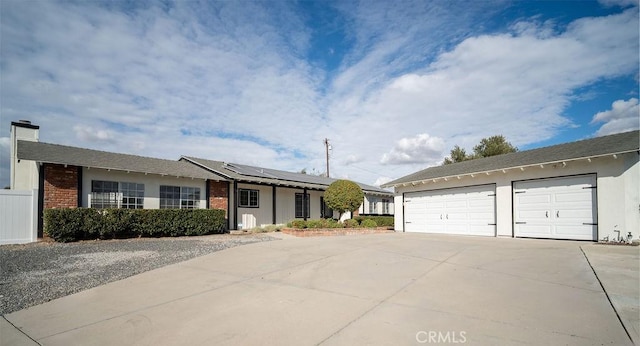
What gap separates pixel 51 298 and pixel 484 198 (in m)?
14.6

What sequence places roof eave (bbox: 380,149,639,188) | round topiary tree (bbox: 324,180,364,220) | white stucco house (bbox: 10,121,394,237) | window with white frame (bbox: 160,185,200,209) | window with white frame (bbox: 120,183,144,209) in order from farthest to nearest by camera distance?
round topiary tree (bbox: 324,180,364,220) < window with white frame (bbox: 160,185,200,209) < window with white frame (bbox: 120,183,144,209) < white stucco house (bbox: 10,121,394,237) < roof eave (bbox: 380,149,639,188)

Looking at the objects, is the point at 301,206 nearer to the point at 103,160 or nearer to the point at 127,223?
the point at 127,223

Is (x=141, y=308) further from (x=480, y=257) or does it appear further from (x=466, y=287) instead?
(x=480, y=257)

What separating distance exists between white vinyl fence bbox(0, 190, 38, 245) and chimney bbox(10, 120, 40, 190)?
0.92m

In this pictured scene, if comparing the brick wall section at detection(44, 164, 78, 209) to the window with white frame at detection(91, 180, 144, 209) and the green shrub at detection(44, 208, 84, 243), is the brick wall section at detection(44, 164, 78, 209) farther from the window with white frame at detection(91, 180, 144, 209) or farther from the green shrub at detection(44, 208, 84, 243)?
the green shrub at detection(44, 208, 84, 243)

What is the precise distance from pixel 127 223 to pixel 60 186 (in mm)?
2746

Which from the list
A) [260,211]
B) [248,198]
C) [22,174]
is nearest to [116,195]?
[22,174]

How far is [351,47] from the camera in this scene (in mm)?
13586

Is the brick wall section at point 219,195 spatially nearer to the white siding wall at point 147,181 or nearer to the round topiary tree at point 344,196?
the white siding wall at point 147,181

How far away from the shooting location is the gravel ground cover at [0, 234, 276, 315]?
574 cm

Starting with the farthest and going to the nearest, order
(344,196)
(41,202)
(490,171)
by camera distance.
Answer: (344,196), (490,171), (41,202)

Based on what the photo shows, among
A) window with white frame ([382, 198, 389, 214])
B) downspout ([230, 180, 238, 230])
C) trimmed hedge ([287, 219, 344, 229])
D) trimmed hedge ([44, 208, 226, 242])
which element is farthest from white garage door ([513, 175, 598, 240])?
window with white frame ([382, 198, 389, 214])

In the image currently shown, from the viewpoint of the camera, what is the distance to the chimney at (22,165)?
13.0 meters

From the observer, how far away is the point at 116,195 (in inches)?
561
